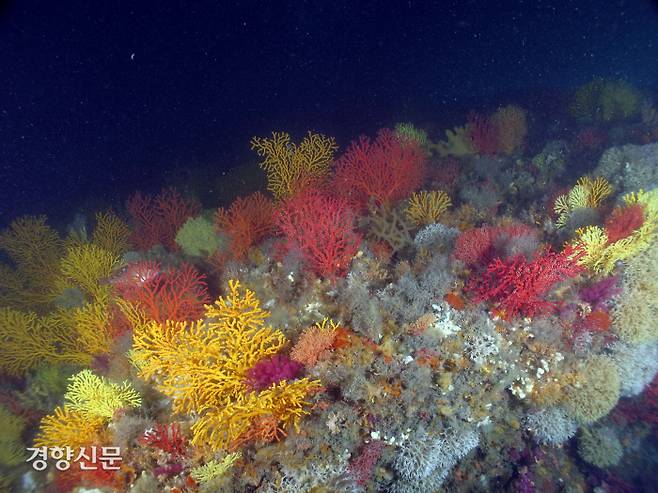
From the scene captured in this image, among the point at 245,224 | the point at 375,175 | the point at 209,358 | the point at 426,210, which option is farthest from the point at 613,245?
the point at 245,224

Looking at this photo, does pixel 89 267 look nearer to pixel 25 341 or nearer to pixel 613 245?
pixel 25 341

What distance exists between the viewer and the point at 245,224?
630cm

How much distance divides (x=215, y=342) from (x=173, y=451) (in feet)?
4.18

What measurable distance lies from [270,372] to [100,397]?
214cm

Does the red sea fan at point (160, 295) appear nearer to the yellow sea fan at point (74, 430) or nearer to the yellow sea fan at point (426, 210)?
the yellow sea fan at point (74, 430)

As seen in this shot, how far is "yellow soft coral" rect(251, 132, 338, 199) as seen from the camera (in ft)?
24.9

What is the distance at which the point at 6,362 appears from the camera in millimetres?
6859

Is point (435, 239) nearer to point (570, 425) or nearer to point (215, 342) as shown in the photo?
point (570, 425)

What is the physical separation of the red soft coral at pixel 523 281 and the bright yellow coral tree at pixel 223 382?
7.88ft

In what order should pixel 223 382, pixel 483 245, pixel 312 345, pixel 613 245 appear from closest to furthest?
1. pixel 223 382
2. pixel 312 345
3. pixel 613 245
4. pixel 483 245

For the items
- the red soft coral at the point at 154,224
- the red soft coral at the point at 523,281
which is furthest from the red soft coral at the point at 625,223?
the red soft coral at the point at 154,224

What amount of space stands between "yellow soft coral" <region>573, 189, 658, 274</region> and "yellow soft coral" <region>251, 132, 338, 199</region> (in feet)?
15.7

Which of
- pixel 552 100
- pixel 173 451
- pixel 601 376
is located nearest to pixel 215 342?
pixel 173 451

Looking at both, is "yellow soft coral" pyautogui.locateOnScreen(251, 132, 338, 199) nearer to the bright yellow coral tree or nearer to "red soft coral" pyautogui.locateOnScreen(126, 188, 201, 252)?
"red soft coral" pyautogui.locateOnScreen(126, 188, 201, 252)
